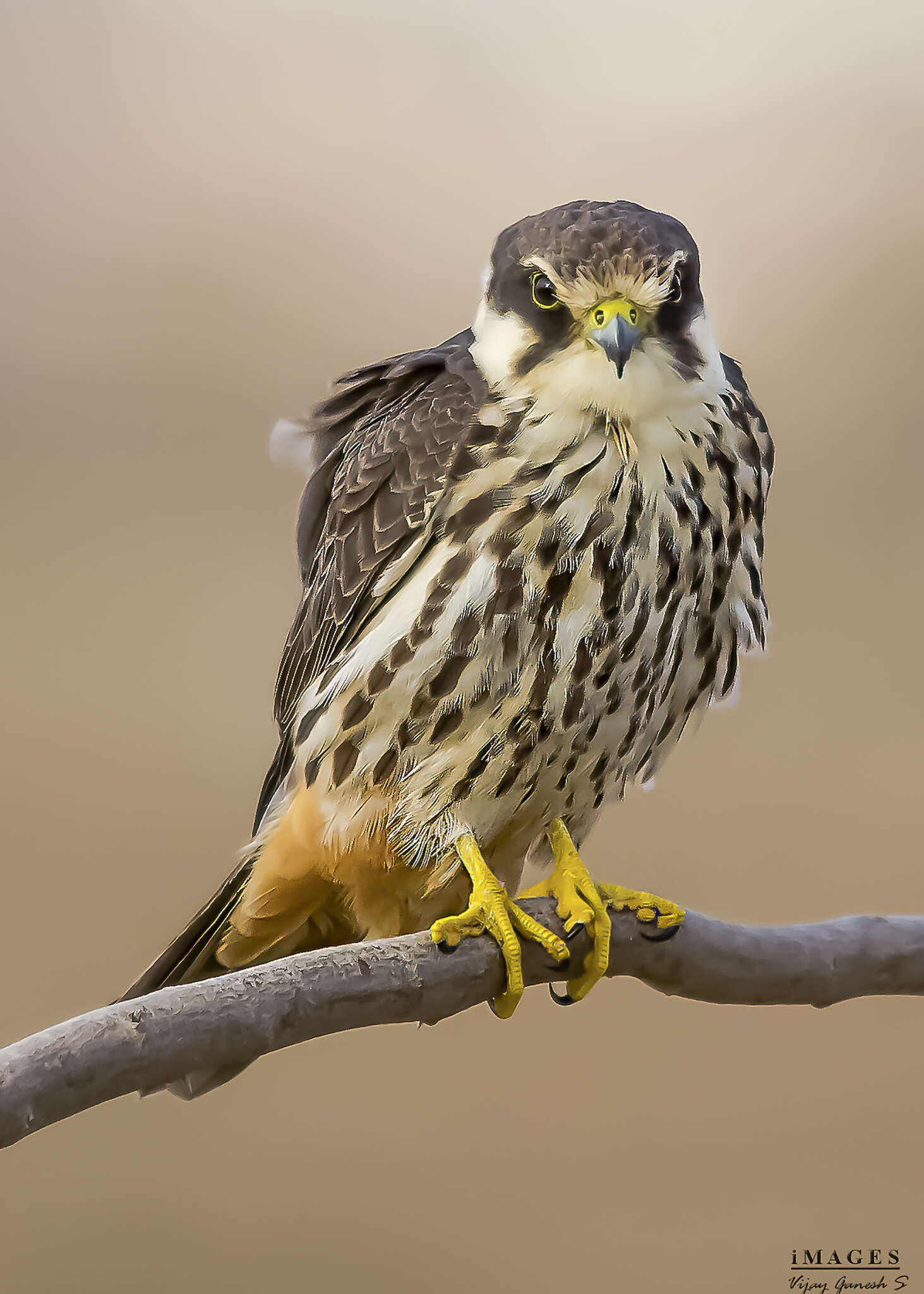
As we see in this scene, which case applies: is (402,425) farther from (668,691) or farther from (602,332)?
(668,691)

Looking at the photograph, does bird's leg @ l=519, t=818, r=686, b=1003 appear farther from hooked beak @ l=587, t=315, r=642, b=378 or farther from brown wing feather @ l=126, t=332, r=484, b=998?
hooked beak @ l=587, t=315, r=642, b=378

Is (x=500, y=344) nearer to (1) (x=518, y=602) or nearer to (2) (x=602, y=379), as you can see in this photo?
(2) (x=602, y=379)

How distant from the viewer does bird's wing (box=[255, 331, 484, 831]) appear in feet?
3.76

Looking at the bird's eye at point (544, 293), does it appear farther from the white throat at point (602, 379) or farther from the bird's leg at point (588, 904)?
the bird's leg at point (588, 904)

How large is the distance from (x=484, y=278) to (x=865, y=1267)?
1.50m

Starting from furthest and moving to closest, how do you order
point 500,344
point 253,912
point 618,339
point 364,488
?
point 253,912 < point 364,488 < point 500,344 < point 618,339

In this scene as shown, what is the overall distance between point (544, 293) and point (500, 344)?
8cm

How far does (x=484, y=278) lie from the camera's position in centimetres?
119

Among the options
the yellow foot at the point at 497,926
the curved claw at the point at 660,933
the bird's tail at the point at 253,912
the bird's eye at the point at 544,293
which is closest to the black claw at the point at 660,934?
the curved claw at the point at 660,933

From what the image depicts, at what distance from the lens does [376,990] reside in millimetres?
1050

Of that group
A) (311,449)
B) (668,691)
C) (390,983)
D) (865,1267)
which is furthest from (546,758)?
(865,1267)

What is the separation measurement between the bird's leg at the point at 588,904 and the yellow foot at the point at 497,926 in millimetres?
48

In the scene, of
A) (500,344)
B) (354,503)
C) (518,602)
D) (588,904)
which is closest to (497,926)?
(588,904)

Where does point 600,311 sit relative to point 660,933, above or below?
above
